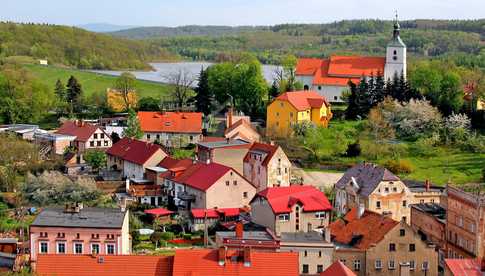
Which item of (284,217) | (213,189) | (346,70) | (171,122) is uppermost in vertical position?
(346,70)

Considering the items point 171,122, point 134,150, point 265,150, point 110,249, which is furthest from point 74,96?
point 110,249

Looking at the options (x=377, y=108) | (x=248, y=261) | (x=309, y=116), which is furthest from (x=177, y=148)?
(x=248, y=261)

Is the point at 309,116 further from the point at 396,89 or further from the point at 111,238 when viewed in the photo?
the point at 111,238

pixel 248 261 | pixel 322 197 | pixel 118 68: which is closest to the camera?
pixel 248 261

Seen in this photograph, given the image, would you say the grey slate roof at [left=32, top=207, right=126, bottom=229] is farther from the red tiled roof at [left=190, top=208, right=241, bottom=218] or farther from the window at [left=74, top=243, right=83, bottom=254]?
the red tiled roof at [left=190, top=208, right=241, bottom=218]

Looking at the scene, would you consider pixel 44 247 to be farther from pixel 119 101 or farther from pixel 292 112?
pixel 119 101

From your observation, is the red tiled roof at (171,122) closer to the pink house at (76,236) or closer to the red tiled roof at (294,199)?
the red tiled roof at (294,199)
